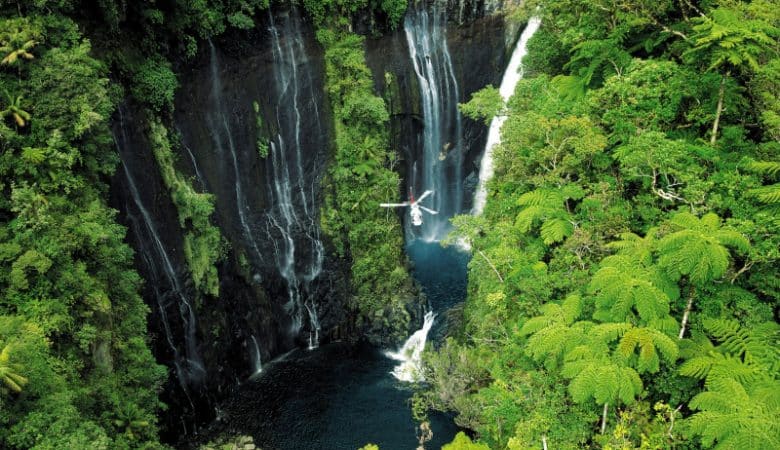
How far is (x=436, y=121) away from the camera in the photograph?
24906 mm

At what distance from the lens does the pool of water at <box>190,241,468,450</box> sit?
16453mm

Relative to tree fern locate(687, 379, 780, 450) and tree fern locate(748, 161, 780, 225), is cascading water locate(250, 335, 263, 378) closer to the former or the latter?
tree fern locate(687, 379, 780, 450)

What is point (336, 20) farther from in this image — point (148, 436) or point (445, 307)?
point (148, 436)

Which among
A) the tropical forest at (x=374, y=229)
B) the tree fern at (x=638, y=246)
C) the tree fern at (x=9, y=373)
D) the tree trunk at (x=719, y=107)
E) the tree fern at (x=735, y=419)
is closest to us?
the tree fern at (x=735, y=419)

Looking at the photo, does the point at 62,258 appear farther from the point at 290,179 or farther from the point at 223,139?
the point at 290,179

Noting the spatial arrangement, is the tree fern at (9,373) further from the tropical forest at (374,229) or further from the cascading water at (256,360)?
the cascading water at (256,360)

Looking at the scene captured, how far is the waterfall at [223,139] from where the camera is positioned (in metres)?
18.0

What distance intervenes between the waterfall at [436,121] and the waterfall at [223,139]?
8.41 metres

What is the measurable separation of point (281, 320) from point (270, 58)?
9.73m

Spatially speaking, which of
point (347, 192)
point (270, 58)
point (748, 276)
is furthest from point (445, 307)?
point (748, 276)

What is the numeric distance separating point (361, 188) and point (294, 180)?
2.64 meters

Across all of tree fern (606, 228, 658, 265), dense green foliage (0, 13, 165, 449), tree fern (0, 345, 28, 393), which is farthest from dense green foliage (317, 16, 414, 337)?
tree fern (0, 345, 28, 393)

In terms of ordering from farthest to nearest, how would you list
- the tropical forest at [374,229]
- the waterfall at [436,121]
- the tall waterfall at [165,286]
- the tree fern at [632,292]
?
1. the waterfall at [436,121]
2. the tall waterfall at [165,286]
3. the tropical forest at [374,229]
4. the tree fern at [632,292]

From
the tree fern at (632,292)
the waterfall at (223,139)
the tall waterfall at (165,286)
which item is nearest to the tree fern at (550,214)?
the tree fern at (632,292)
